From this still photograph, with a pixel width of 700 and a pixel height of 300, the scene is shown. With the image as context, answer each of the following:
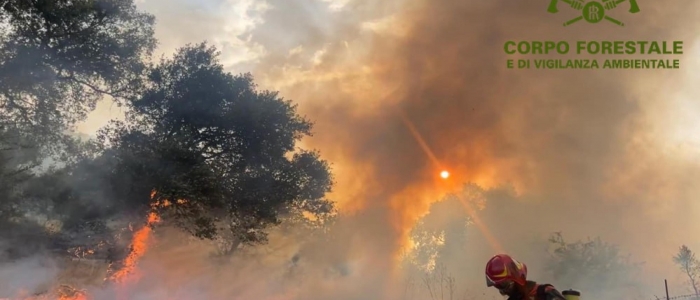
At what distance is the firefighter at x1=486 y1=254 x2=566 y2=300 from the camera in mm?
3403

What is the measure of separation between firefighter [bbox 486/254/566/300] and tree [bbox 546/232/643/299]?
4681cm

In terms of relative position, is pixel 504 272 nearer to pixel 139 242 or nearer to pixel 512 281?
pixel 512 281

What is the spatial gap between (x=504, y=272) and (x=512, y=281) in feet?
0.41

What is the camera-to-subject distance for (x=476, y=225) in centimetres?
5162

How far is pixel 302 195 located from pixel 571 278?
129ft

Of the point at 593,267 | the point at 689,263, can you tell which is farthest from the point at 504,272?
the point at 593,267

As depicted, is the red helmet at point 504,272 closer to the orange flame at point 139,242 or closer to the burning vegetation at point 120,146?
the burning vegetation at point 120,146

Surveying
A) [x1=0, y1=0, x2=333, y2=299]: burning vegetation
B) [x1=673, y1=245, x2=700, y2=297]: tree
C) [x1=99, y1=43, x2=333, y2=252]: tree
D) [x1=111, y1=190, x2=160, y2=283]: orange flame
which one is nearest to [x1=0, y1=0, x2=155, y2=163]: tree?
[x1=0, y1=0, x2=333, y2=299]: burning vegetation

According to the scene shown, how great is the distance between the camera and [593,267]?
45.3 m

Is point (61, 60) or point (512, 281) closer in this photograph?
point (512, 281)

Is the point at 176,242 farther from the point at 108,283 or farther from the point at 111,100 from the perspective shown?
the point at 111,100

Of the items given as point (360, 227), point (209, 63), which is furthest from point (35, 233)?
point (360, 227)

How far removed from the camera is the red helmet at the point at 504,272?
342 centimetres

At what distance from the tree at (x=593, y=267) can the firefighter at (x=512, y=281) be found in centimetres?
4681
